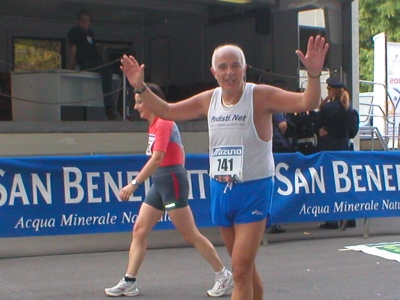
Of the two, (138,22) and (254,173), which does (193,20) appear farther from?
(254,173)

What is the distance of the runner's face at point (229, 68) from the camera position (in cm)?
468

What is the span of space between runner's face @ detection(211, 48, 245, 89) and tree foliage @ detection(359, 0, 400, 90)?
105 feet

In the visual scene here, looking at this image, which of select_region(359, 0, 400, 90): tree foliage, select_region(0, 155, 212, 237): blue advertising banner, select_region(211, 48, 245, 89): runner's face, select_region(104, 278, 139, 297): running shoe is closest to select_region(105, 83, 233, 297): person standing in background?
select_region(104, 278, 139, 297): running shoe

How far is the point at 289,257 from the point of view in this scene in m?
8.80

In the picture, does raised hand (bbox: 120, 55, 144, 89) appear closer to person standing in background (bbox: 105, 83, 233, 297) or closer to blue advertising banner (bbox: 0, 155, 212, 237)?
person standing in background (bbox: 105, 83, 233, 297)

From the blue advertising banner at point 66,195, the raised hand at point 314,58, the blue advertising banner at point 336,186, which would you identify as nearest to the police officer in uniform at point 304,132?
the blue advertising banner at point 336,186

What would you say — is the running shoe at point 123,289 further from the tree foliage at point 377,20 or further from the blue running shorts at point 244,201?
the tree foliage at point 377,20

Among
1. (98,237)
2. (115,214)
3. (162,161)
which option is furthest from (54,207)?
(162,161)

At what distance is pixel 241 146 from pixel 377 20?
3335 centimetres

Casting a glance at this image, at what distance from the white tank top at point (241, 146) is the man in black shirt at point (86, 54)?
870 cm

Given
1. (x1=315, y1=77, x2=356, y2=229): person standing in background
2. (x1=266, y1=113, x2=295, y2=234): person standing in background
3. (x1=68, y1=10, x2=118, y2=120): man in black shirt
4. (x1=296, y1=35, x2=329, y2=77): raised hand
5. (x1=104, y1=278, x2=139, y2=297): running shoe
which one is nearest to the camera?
(x1=296, y1=35, x2=329, y2=77): raised hand

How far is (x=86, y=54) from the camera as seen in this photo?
45.2 feet

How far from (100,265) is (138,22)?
11526mm

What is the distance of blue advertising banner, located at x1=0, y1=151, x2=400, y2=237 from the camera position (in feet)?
27.8
